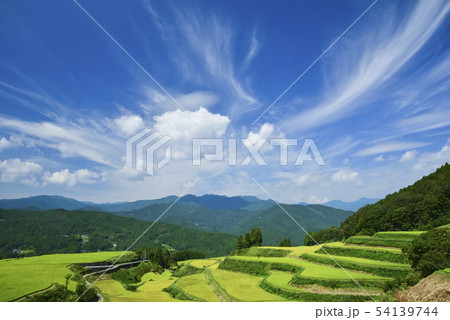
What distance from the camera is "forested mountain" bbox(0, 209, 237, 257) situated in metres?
95.1

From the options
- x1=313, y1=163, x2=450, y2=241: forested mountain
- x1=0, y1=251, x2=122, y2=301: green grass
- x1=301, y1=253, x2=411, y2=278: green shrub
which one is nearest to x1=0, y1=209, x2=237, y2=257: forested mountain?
Result: x1=0, y1=251, x2=122, y2=301: green grass

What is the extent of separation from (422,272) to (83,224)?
153701 millimetres

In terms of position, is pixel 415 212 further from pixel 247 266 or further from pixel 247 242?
pixel 247 242

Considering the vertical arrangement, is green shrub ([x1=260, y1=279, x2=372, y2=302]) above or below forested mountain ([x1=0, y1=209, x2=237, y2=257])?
A: above

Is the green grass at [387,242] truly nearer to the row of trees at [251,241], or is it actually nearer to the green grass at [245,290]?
the green grass at [245,290]

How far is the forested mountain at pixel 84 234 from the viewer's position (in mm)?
95062

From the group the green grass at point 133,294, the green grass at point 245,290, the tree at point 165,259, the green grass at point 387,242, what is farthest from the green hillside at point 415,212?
the tree at point 165,259

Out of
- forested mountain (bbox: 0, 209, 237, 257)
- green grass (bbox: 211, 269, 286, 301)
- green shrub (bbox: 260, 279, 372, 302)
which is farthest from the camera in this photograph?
forested mountain (bbox: 0, 209, 237, 257)

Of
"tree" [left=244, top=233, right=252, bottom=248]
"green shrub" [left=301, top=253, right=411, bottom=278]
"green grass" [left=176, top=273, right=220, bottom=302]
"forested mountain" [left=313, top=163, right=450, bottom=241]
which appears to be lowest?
"tree" [left=244, top=233, right=252, bottom=248]

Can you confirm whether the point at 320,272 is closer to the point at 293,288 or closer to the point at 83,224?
the point at 293,288

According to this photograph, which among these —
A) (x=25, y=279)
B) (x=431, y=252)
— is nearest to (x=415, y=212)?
(x=431, y=252)

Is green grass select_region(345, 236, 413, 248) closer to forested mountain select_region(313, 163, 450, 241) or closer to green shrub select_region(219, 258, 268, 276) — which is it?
forested mountain select_region(313, 163, 450, 241)

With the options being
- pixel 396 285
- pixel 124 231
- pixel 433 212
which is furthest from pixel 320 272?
pixel 124 231

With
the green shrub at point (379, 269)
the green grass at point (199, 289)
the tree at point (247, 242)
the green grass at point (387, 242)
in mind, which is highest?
the green grass at point (387, 242)
